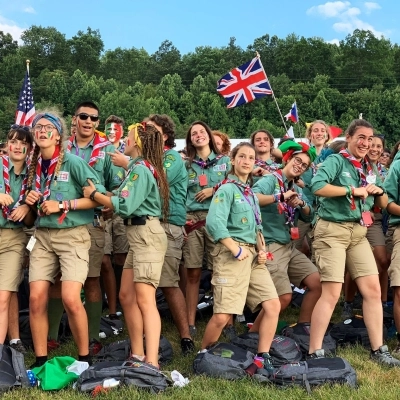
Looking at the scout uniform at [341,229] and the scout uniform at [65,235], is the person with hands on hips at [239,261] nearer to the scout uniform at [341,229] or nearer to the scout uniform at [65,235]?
the scout uniform at [341,229]

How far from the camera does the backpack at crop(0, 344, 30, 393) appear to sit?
4598mm

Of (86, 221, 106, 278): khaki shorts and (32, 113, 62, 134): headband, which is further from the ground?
(32, 113, 62, 134): headband

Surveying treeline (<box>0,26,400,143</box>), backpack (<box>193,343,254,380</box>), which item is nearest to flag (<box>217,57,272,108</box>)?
backpack (<box>193,343,254,380</box>)

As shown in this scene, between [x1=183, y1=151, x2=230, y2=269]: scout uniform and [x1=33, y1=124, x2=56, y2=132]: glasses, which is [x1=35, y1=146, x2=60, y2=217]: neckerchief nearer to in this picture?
[x1=33, y1=124, x2=56, y2=132]: glasses

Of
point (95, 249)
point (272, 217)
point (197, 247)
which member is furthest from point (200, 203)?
point (95, 249)

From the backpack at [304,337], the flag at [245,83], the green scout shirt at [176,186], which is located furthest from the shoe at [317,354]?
the flag at [245,83]

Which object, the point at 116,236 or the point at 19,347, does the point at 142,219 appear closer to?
the point at 19,347

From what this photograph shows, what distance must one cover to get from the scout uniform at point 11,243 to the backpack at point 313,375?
2548 millimetres

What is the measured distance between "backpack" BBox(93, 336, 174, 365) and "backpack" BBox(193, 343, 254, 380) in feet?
1.72

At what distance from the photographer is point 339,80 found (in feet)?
277

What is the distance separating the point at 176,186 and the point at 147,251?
1264 mm

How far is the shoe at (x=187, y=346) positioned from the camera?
5.86m

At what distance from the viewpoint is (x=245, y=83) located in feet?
41.0

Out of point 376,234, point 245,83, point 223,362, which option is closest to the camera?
point 223,362
